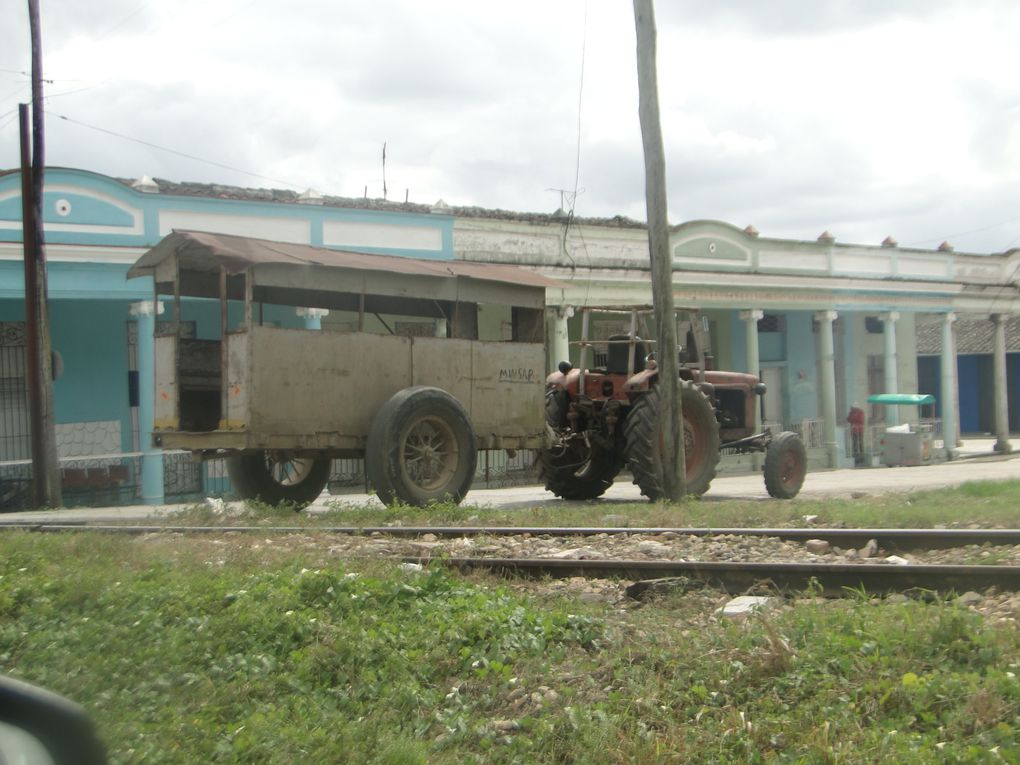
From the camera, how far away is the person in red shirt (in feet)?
91.2

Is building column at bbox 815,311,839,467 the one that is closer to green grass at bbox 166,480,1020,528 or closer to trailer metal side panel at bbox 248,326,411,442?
green grass at bbox 166,480,1020,528

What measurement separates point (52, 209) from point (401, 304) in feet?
24.1

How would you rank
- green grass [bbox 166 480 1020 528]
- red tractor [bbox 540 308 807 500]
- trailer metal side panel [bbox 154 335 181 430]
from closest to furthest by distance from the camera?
green grass [bbox 166 480 1020 528]
trailer metal side panel [bbox 154 335 181 430]
red tractor [bbox 540 308 807 500]

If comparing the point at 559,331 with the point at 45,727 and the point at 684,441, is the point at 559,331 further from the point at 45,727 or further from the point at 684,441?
the point at 45,727

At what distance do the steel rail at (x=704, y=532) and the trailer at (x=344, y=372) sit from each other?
45.9 inches

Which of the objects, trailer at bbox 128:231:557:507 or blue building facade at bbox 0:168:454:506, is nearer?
trailer at bbox 128:231:557:507

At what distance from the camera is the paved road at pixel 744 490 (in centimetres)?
1344

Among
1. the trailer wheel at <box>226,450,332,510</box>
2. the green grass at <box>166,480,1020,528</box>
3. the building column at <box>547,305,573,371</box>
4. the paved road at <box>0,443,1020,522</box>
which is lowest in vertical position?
the paved road at <box>0,443,1020,522</box>

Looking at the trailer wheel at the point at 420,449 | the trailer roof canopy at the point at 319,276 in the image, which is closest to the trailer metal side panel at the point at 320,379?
the trailer wheel at the point at 420,449

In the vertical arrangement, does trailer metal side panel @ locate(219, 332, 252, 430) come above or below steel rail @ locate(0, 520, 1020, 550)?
above

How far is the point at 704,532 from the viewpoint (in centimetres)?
889

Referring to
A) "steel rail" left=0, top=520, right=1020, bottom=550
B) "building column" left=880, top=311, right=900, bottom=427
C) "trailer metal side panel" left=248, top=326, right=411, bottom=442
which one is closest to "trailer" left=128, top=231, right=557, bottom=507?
"trailer metal side panel" left=248, top=326, right=411, bottom=442

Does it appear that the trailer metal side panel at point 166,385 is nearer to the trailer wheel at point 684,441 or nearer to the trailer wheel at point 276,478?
the trailer wheel at point 276,478

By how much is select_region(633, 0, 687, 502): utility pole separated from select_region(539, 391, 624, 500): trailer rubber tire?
1.79 m
